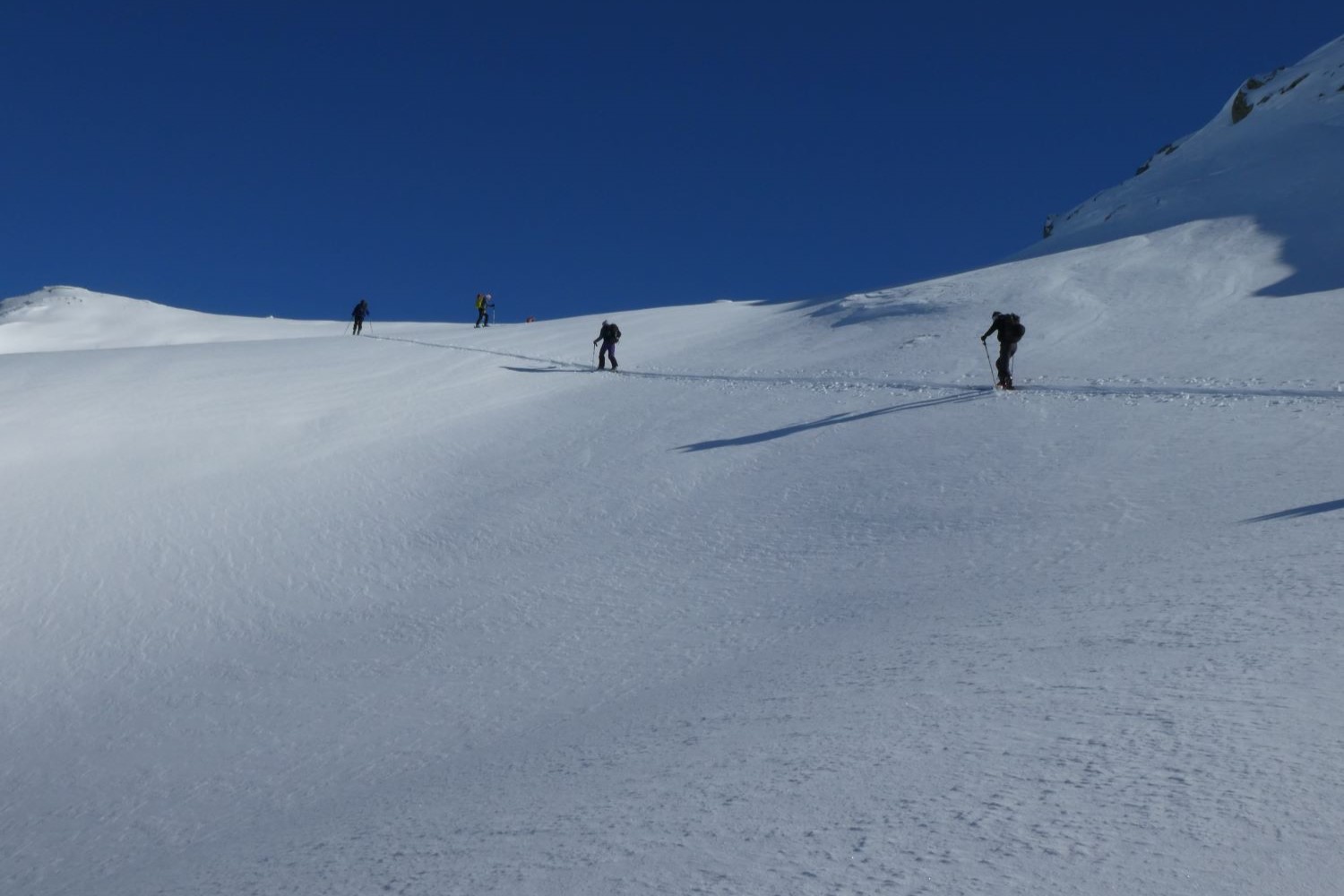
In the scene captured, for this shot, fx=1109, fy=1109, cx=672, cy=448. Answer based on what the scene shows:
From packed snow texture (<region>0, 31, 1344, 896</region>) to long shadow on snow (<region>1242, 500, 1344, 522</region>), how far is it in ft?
0.24

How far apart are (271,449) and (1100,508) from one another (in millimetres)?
13519

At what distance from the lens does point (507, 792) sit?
6.98 metres

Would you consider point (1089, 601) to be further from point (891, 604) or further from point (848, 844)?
point (848, 844)

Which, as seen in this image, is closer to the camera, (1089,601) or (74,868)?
(74,868)

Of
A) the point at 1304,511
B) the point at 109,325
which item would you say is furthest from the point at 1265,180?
the point at 109,325

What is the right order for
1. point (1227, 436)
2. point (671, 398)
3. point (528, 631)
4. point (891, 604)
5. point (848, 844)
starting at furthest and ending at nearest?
point (671, 398), point (1227, 436), point (528, 631), point (891, 604), point (848, 844)

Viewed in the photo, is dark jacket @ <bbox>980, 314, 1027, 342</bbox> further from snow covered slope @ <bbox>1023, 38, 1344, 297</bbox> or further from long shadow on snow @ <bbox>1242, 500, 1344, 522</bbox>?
snow covered slope @ <bbox>1023, 38, 1344, 297</bbox>

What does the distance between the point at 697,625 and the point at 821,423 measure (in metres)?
8.05

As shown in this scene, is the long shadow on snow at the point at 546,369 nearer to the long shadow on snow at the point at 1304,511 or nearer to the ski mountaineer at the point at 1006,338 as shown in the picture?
the ski mountaineer at the point at 1006,338

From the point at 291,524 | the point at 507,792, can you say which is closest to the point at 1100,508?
the point at 507,792

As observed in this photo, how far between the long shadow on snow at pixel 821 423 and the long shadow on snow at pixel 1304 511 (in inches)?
310

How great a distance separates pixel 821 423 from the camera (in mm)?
17953

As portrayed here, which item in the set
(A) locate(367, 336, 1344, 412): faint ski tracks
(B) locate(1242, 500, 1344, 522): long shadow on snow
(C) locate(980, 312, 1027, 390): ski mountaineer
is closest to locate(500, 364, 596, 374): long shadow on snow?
(A) locate(367, 336, 1344, 412): faint ski tracks

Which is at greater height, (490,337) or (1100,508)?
(490,337)
